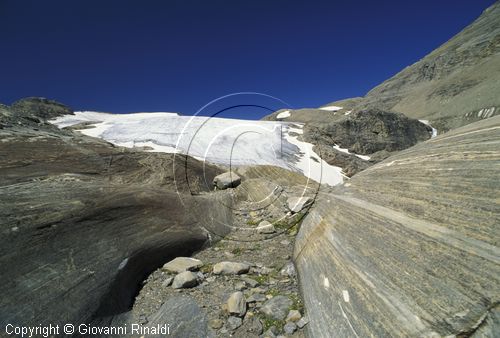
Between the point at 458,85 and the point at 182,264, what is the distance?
2400 inches

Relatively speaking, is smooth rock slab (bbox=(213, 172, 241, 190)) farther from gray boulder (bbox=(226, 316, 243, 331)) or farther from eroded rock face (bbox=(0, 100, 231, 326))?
gray boulder (bbox=(226, 316, 243, 331))

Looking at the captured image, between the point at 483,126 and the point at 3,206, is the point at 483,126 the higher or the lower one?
the higher one

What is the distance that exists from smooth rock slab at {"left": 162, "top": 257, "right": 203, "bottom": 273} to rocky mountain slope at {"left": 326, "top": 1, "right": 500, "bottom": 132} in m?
39.8

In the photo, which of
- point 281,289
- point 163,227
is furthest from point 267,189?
point 281,289

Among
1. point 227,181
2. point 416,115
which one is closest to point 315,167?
point 227,181

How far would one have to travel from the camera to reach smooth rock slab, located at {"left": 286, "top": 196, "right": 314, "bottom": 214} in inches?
272

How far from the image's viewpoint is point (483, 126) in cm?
312

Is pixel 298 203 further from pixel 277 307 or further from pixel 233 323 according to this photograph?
pixel 233 323

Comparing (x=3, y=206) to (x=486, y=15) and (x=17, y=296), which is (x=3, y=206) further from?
(x=486, y=15)

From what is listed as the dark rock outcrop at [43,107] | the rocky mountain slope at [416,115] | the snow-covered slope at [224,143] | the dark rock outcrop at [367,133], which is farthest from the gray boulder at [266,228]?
the dark rock outcrop at [43,107]

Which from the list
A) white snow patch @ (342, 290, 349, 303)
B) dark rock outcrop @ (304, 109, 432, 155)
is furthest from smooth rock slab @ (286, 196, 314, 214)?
dark rock outcrop @ (304, 109, 432, 155)

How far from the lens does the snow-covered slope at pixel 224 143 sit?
2227cm

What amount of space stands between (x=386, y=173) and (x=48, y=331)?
433cm

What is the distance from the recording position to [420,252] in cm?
244
